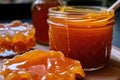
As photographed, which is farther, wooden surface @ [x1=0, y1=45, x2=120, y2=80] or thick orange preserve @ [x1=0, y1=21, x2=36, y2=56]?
thick orange preserve @ [x1=0, y1=21, x2=36, y2=56]

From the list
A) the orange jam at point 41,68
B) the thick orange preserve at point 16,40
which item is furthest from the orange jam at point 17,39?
→ the orange jam at point 41,68

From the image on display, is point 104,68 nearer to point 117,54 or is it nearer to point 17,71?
point 117,54

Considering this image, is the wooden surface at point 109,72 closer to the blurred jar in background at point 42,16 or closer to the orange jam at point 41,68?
the orange jam at point 41,68

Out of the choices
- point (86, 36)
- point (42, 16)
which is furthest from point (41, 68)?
point (42, 16)

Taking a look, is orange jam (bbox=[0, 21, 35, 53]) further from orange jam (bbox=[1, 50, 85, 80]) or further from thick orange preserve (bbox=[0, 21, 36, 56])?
orange jam (bbox=[1, 50, 85, 80])

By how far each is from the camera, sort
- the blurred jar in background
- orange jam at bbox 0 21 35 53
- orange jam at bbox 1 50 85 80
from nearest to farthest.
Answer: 1. orange jam at bbox 1 50 85 80
2. orange jam at bbox 0 21 35 53
3. the blurred jar in background

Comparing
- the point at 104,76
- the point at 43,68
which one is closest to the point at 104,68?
the point at 104,76

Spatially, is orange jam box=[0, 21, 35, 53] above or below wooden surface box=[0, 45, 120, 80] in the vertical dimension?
above

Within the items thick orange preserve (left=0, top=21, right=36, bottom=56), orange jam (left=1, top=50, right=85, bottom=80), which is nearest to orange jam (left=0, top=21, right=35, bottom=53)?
thick orange preserve (left=0, top=21, right=36, bottom=56)
